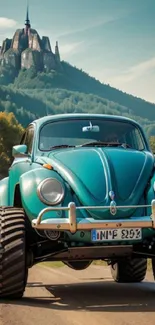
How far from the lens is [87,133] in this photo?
863 centimetres

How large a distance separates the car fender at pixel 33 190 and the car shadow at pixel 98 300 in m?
1.03

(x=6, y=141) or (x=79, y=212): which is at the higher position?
(x=6, y=141)

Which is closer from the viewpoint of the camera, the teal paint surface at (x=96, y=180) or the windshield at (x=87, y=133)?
the teal paint surface at (x=96, y=180)

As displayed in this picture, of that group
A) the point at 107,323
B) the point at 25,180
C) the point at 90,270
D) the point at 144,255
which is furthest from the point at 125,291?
the point at 90,270

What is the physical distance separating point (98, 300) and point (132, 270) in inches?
123

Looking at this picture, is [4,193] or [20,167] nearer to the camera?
[20,167]

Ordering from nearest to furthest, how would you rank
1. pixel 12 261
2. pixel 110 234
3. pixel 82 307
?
1. pixel 82 307
2. pixel 12 261
3. pixel 110 234

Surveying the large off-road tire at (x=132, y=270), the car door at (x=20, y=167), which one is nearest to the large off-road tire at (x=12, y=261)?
the car door at (x=20, y=167)

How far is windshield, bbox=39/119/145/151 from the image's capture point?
27.7 feet

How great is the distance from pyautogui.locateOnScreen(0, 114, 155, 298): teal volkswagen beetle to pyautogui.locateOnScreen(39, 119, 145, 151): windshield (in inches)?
30.4

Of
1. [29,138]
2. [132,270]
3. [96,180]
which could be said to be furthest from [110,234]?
[132,270]

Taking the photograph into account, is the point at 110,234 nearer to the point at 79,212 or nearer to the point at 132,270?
the point at 79,212

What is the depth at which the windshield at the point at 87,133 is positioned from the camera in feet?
27.7

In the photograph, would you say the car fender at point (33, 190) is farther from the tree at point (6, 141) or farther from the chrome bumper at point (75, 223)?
the tree at point (6, 141)
